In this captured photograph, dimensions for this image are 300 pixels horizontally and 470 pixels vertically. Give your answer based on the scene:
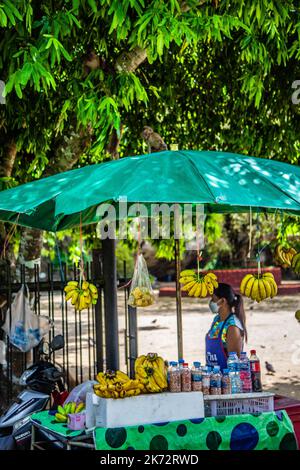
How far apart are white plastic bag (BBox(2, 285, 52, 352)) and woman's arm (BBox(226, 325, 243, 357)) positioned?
2051 millimetres

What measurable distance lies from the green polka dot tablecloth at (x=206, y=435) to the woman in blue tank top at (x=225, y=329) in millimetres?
976

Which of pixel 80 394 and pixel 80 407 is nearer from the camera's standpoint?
pixel 80 407

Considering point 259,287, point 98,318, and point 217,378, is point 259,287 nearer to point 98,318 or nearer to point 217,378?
point 217,378

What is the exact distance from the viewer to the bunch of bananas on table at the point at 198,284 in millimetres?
5367

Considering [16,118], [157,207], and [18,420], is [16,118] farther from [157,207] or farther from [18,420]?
[18,420]

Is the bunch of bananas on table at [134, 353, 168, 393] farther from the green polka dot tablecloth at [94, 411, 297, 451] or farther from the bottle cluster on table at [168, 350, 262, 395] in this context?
the green polka dot tablecloth at [94, 411, 297, 451]

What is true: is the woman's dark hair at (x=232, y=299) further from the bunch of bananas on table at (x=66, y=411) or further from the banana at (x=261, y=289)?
the bunch of bananas on table at (x=66, y=411)

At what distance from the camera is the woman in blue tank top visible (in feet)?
18.1

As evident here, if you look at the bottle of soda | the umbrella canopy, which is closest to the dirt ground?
the bottle of soda

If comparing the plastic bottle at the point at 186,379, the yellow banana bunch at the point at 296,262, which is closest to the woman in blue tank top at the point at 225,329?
the yellow banana bunch at the point at 296,262

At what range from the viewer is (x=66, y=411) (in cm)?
473

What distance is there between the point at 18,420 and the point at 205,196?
2.42 metres

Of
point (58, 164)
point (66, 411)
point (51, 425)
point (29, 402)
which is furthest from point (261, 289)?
point (58, 164)

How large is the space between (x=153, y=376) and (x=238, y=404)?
64 centimetres
